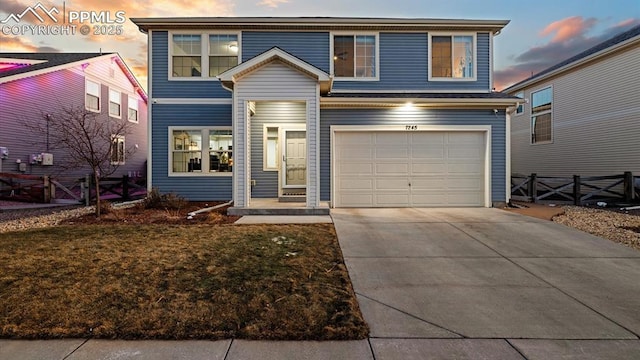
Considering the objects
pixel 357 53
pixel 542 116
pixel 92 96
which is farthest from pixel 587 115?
pixel 92 96

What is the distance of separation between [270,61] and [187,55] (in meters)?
4.44

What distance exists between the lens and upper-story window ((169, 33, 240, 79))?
38.8 ft

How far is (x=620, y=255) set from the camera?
5668 mm

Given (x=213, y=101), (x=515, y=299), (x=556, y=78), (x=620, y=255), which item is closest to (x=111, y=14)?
(x=213, y=101)

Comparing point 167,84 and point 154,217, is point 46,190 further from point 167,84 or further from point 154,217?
point 154,217

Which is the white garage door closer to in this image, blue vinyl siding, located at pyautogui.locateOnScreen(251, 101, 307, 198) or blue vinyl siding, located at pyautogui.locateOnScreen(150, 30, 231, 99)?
blue vinyl siding, located at pyautogui.locateOnScreen(251, 101, 307, 198)

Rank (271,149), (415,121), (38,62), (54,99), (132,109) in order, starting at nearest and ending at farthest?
(415,121) → (271,149) → (54,99) → (38,62) → (132,109)

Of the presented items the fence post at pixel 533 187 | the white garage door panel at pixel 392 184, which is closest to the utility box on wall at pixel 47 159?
the white garage door panel at pixel 392 184

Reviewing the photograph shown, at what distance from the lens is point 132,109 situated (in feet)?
66.2

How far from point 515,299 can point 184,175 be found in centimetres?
1069

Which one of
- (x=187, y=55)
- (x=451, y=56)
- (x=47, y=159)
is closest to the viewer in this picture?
(x=187, y=55)

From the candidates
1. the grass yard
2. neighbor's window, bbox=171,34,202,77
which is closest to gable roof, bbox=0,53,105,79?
neighbor's window, bbox=171,34,202,77

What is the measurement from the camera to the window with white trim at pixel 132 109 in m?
19.8

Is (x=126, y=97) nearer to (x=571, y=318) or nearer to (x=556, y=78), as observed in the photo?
(x=571, y=318)
